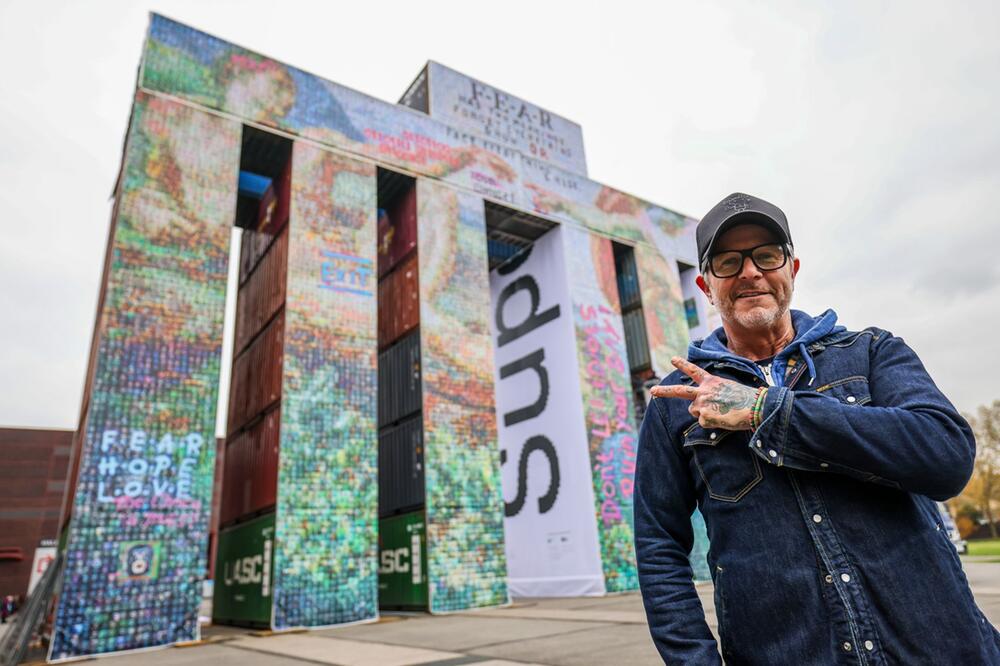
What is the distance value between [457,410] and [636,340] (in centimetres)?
897

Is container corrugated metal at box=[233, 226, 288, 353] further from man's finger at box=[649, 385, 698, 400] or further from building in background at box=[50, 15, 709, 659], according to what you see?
man's finger at box=[649, 385, 698, 400]

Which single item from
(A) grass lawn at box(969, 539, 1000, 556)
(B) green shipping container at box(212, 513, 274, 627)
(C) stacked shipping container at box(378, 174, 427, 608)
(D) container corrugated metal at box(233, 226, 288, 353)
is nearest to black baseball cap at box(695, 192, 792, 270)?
(B) green shipping container at box(212, 513, 274, 627)

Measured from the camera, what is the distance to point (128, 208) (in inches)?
501

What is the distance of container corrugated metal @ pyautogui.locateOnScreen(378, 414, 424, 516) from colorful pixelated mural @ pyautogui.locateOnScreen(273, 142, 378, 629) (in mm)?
1647

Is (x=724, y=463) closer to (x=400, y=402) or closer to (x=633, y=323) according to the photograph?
(x=400, y=402)

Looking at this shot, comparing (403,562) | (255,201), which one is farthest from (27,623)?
(255,201)

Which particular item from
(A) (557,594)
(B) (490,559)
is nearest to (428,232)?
(B) (490,559)

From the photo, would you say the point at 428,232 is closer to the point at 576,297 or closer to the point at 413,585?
the point at 576,297

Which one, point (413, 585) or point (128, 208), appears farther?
point (413, 585)

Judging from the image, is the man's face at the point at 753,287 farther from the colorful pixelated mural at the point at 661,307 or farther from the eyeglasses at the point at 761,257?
the colorful pixelated mural at the point at 661,307

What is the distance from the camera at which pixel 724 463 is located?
1.60m

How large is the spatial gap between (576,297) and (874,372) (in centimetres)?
1803

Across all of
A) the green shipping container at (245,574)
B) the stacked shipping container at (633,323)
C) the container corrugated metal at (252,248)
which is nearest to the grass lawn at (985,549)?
the stacked shipping container at (633,323)

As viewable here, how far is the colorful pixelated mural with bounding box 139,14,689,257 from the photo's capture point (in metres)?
14.5
